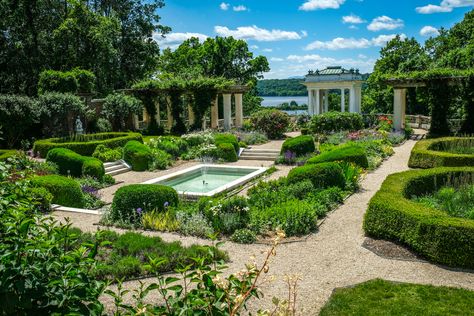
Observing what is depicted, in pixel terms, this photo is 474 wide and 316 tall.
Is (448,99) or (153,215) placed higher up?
(448,99)

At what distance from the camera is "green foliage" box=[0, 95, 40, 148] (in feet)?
69.7

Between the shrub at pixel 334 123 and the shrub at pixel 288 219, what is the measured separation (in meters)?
15.4

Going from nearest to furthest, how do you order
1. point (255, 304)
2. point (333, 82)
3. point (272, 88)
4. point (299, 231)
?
point (255, 304) → point (299, 231) → point (333, 82) → point (272, 88)

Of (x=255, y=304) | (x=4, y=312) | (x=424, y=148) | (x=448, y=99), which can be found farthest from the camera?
(x=448, y=99)

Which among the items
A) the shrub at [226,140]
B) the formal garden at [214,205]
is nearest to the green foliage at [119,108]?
the formal garden at [214,205]

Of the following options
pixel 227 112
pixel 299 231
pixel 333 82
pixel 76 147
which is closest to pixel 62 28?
pixel 227 112

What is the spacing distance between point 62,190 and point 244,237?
18.3 ft

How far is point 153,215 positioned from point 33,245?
7.13 m

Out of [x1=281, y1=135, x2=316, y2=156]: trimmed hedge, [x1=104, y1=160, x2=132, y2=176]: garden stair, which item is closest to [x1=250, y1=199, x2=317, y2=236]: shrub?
[x1=281, y1=135, x2=316, y2=156]: trimmed hedge

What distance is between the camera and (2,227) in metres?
3.38

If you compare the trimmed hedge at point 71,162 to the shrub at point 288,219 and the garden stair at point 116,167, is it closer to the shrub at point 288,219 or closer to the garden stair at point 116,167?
the garden stair at point 116,167

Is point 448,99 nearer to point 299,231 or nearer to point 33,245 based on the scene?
point 299,231

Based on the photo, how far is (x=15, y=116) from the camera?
70.4ft

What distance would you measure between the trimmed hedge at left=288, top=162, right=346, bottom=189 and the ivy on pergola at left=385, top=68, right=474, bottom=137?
13470mm
